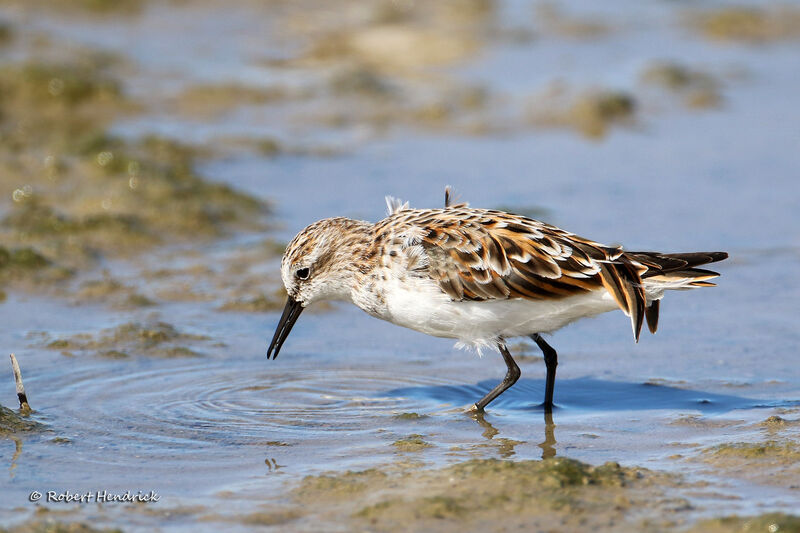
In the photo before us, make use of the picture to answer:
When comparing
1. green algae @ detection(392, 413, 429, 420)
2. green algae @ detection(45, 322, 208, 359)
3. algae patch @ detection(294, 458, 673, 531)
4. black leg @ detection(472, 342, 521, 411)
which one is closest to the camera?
algae patch @ detection(294, 458, 673, 531)

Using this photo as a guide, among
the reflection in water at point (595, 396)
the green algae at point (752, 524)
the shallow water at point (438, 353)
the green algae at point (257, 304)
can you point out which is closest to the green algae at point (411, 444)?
the shallow water at point (438, 353)

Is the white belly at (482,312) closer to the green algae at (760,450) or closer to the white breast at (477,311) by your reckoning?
the white breast at (477,311)

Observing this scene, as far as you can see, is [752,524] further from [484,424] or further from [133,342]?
[133,342]

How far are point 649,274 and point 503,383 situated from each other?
4.33ft

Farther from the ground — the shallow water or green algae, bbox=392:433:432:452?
the shallow water

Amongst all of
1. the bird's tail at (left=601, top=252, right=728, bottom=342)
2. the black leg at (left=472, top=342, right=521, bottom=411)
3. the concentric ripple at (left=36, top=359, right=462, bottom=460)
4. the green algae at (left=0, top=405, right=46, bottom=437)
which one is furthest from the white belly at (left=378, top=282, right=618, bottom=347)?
the green algae at (left=0, top=405, right=46, bottom=437)

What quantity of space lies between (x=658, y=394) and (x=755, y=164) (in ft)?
18.8

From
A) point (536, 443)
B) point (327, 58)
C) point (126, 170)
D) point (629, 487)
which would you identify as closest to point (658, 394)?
point (536, 443)

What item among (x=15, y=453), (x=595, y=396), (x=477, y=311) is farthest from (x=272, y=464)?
(x=595, y=396)

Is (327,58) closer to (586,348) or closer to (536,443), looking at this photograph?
(586,348)

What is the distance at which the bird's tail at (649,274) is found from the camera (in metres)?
7.12

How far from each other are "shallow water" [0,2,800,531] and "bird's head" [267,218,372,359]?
0.66 metres

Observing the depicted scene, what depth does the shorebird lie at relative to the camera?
7207 millimetres

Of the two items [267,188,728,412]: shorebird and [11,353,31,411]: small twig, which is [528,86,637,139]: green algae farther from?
[11,353,31,411]: small twig
